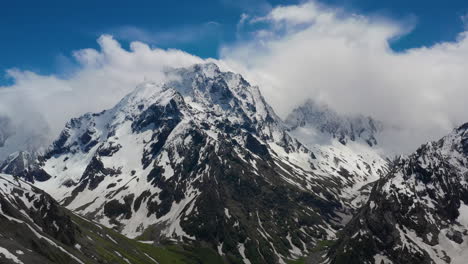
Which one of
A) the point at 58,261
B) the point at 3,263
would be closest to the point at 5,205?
the point at 58,261

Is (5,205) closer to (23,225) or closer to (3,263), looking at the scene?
(23,225)

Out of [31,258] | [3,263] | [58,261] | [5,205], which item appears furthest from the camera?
[5,205]

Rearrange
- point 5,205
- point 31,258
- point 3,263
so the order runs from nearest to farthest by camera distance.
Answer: point 3,263, point 31,258, point 5,205

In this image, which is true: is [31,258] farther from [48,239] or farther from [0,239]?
[48,239]

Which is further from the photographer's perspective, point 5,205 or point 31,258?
point 5,205

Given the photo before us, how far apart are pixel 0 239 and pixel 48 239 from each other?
32.1 meters

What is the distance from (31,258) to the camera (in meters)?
147

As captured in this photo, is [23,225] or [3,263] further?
[23,225]

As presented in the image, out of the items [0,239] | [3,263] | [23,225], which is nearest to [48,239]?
[23,225]

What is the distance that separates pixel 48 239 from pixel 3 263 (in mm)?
48265

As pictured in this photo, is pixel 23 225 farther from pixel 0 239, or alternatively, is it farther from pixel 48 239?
pixel 0 239

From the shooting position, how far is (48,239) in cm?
18038

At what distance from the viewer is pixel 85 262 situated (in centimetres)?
18512

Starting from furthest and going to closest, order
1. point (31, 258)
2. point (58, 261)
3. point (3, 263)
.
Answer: point (58, 261) → point (31, 258) → point (3, 263)
